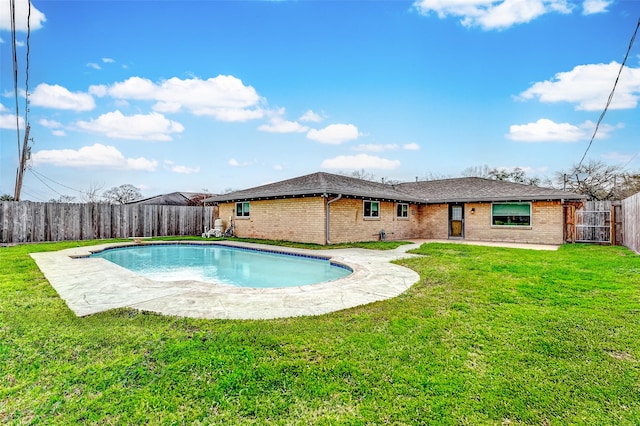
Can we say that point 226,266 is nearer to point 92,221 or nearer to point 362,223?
point 362,223

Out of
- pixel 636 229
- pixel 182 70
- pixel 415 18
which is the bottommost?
pixel 636 229

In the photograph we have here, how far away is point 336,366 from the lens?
9.07 ft

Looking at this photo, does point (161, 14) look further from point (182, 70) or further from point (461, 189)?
point (461, 189)

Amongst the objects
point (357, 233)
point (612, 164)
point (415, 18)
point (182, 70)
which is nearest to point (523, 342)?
point (357, 233)

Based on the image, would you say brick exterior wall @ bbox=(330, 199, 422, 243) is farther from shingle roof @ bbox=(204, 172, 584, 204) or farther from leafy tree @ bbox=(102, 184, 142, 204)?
leafy tree @ bbox=(102, 184, 142, 204)

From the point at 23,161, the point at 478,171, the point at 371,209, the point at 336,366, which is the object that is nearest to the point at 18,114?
the point at 23,161

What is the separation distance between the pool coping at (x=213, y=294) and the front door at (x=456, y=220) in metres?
11.3

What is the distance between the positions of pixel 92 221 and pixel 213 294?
1363cm

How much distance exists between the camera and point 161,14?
10906 millimetres

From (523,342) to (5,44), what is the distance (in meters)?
13.0

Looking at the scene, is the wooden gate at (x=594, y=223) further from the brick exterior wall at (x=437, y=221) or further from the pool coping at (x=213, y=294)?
the pool coping at (x=213, y=294)

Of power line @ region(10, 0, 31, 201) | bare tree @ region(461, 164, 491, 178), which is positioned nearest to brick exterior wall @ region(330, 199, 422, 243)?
power line @ region(10, 0, 31, 201)

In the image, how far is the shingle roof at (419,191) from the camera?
13.4m

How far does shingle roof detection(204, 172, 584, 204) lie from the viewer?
13.4 m
